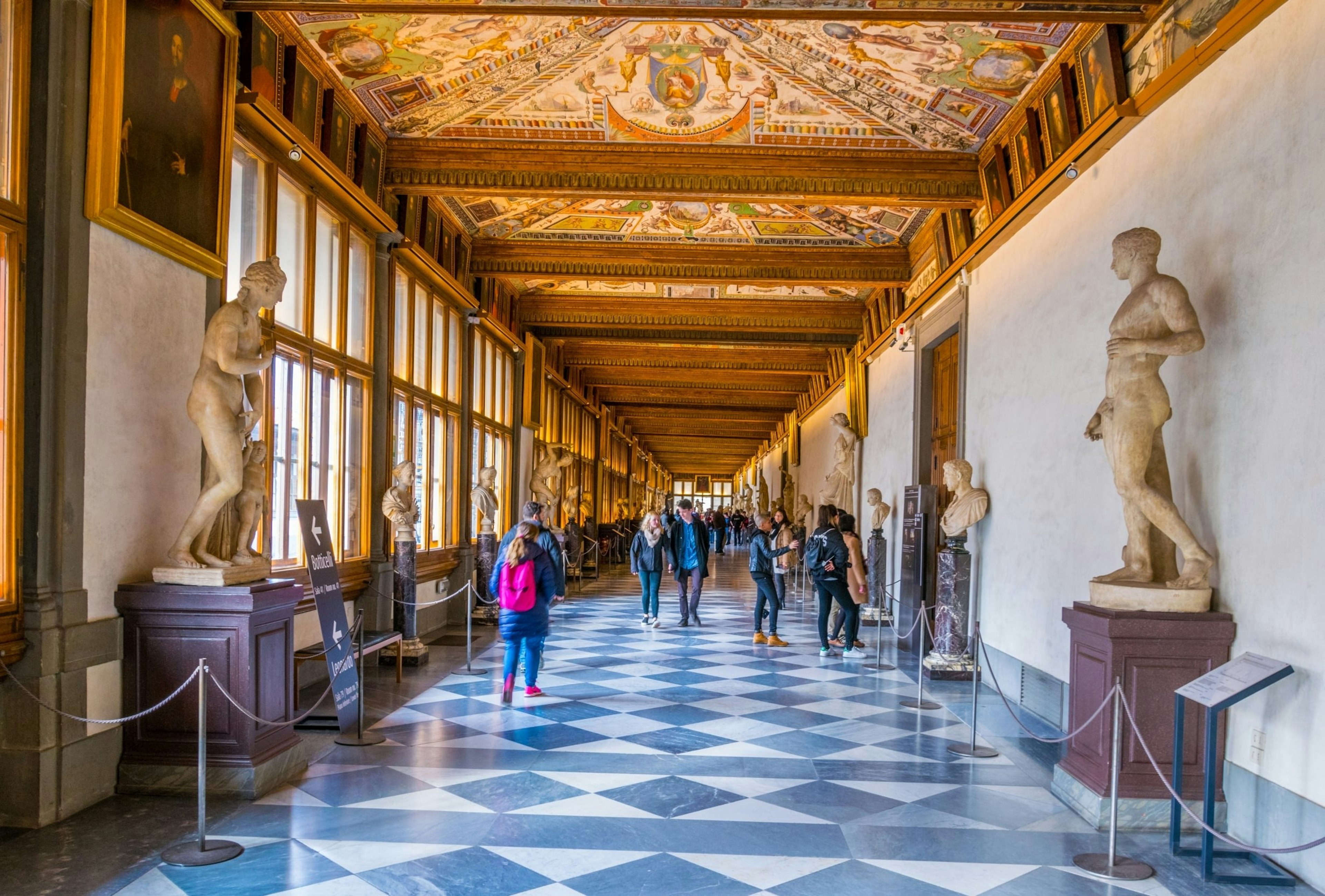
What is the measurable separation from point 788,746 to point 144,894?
4.12 m

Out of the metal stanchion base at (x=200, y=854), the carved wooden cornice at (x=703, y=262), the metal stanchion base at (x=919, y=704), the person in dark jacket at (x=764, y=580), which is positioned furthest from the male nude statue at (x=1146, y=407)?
the carved wooden cornice at (x=703, y=262)

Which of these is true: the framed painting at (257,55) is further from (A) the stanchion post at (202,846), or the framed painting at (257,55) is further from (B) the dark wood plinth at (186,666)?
(A) the stanchion post at (202,846)

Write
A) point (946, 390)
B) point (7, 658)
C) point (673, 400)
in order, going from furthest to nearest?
point (673, 400) < point (946, 390) < point (7, 658)

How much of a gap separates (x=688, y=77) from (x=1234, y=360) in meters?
5.46

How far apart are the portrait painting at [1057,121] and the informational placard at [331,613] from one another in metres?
6.17

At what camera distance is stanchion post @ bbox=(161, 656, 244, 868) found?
4438mm

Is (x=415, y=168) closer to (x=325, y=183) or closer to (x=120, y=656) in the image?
(x=325, y=183)

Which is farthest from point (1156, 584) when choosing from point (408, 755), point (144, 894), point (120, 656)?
point (120, 656)

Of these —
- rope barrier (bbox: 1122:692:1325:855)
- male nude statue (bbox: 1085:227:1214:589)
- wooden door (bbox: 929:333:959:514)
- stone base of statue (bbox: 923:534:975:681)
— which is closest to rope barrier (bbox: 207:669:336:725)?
A: rope barrier (bbox: 1122:692:1325:855)

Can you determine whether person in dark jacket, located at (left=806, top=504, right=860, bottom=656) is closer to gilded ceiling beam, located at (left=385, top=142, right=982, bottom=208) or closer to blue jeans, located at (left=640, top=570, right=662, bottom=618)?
blue jeans, located at (left=640, top=570, right=662, bottom=618)

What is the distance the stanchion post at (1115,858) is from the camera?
4508 mm

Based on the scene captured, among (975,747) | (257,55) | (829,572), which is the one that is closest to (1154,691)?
(975,747)

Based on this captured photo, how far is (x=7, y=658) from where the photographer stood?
4832mm

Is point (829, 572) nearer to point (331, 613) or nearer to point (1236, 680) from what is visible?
point (331, 613)
